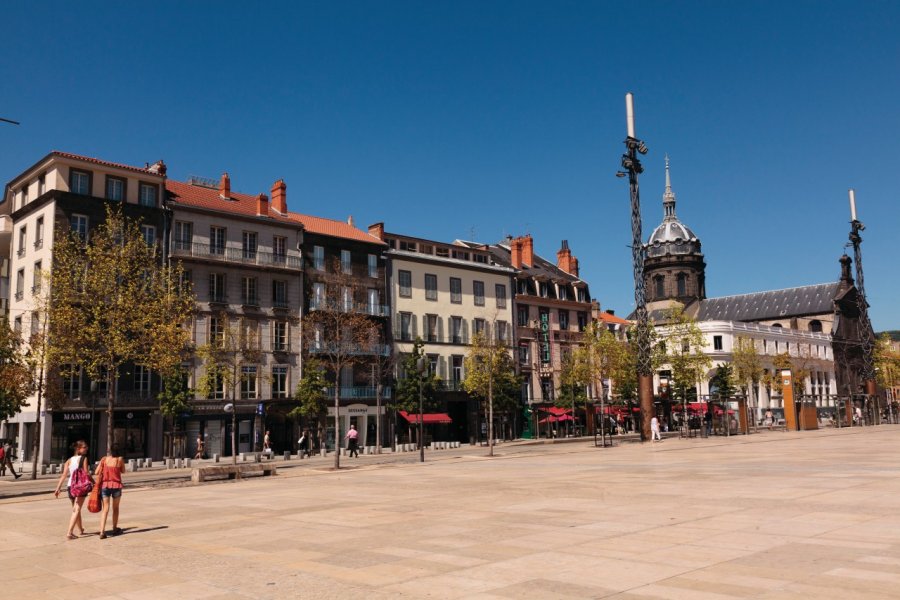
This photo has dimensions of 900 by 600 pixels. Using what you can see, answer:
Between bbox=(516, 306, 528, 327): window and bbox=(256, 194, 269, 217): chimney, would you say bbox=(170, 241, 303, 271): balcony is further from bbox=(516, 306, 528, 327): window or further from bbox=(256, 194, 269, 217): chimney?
bbox=(516, 306, 528, 327): window

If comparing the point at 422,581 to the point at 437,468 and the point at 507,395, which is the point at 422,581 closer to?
the point at 437,468

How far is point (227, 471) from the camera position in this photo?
29703mm

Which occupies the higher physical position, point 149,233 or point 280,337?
point 149,233

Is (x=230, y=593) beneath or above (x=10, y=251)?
beneath

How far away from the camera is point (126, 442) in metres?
46.0

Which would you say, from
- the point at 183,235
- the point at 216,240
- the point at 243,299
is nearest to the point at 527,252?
the point at 243,299

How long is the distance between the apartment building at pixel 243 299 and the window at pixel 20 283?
8.81m

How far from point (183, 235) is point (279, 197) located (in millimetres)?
9205

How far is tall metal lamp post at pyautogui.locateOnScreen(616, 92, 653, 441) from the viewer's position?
162ft

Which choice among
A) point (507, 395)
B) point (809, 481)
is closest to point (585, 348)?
point (507, 395)

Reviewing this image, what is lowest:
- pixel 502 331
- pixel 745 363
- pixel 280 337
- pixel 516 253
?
pixel 745 363

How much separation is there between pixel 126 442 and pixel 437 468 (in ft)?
75.1

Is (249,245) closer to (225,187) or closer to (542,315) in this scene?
(225,187)

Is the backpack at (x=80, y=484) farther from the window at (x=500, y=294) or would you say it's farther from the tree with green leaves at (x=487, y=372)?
the window at (x=500, y=294)
